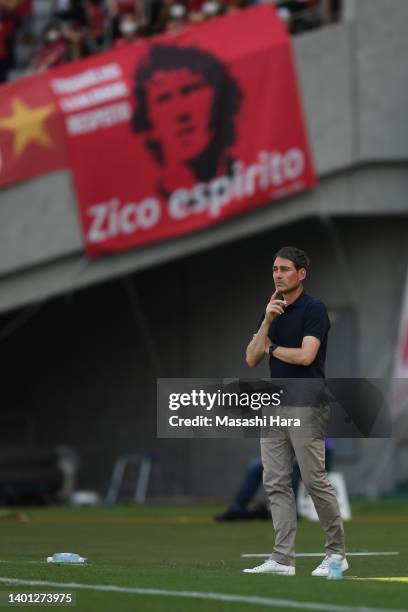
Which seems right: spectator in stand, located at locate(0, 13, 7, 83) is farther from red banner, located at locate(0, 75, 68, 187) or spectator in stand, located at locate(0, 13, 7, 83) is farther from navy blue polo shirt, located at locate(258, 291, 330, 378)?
navy blue polo shirt, located at locate(258, 291, 330, 378)

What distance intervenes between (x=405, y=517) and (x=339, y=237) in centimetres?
852

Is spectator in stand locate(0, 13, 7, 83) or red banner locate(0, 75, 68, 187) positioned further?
spectator in stand locate(0, 13, 7, 83)

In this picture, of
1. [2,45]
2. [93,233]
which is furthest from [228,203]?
[2,45]

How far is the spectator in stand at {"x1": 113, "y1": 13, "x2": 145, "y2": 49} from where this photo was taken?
84.7 feet

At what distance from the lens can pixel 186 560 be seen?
1202 cm

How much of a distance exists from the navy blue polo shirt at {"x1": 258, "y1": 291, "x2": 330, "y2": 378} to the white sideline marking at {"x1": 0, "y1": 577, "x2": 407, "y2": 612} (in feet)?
5.92

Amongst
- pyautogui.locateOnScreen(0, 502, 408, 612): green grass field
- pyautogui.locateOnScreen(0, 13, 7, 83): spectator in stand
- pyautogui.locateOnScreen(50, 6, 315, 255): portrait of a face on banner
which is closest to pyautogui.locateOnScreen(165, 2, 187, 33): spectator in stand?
pyautogui.locateOnScreen(50, 6, 315, 255): portrait of a face on banner

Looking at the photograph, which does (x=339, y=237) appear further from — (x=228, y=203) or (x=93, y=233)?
(x=93, y=233)

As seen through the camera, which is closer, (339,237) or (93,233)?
(93,233)

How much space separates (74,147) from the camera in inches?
953

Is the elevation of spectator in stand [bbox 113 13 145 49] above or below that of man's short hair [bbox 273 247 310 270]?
above

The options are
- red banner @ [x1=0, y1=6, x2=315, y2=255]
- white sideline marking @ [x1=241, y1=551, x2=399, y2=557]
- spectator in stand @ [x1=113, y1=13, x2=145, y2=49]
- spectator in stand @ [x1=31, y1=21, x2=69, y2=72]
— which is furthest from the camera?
spectator in stand @ [x1=31, y1=21, x2=69, y2=72]

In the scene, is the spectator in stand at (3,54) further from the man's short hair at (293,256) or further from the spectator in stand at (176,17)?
the man's short hair at (293,256)

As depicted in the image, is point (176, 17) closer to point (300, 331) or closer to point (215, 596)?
point (300, 331)
